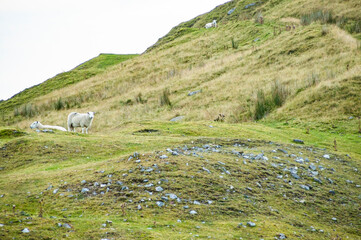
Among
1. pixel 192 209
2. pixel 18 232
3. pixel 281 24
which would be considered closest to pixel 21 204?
pixel 18 232

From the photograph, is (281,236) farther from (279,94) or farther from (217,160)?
(279,94)

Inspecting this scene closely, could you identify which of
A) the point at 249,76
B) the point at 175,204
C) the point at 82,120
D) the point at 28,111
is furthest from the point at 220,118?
the point at 28,111

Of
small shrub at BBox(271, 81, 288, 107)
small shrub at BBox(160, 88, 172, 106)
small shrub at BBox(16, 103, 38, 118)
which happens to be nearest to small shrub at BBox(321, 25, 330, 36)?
small shrub at BBox(271, 81, 288, 107)

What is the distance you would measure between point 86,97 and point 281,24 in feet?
110

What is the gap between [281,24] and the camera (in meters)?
53.2

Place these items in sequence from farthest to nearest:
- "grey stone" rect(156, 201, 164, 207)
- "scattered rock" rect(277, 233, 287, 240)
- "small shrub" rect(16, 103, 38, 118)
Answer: "small shrub" rect(16, 103, 38, 118) → "grey stone" rect(156, 201, 164, 207) → "scattered rock" rect(277, 233, 287, 240)

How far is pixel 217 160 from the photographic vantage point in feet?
37.2

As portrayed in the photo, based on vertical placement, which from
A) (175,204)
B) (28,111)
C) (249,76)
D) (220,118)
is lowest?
(220,118)

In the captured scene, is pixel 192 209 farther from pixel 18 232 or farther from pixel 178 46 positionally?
pixel 178 46

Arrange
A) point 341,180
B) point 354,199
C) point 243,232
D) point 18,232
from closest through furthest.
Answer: point 18,232, point 243,232, point 354,199, point 341,180

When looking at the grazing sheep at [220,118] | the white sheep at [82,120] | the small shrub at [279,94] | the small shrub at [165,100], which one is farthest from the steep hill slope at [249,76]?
the white sheep at [82,120]

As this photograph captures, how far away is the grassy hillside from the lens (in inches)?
290

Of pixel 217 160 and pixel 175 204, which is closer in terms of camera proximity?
pixel 175 204

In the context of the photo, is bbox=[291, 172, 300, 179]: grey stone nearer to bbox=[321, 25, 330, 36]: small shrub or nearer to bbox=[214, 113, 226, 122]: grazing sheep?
bbox=[214, 113, 226, 122]: grazing sheep
